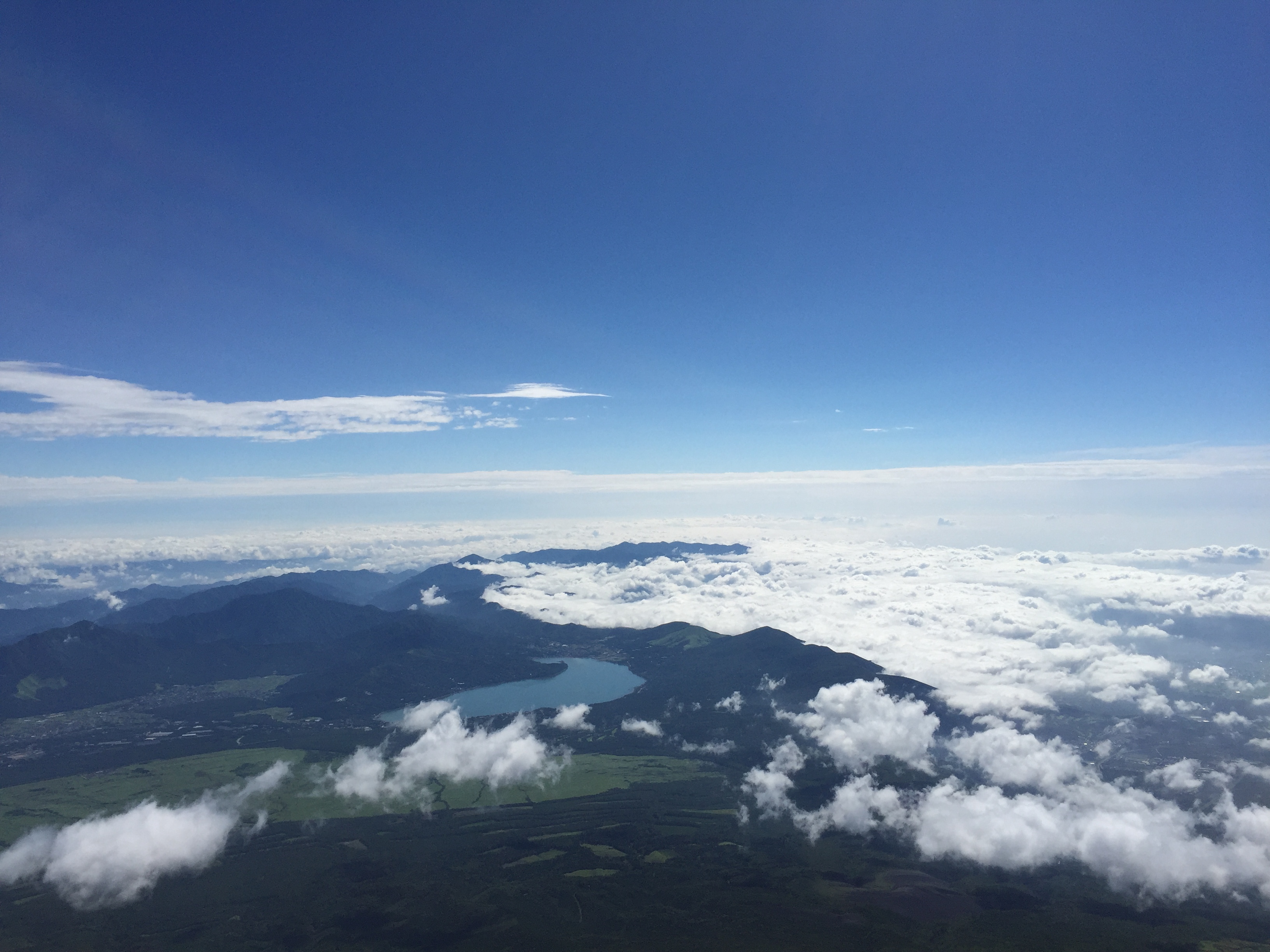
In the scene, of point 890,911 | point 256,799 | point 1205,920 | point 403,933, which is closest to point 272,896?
→ point 403,933

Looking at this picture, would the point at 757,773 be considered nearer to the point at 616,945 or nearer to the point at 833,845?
the point at 833,845

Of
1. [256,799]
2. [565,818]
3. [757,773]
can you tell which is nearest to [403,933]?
[565,818]

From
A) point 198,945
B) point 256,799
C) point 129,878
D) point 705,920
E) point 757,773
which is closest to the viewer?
point 198,945

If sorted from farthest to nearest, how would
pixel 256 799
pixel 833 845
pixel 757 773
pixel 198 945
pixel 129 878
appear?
1. pixel 757 773
2. pixel 256 799
3. pixel 833 845
4. pixel 129 878
5. pixel 198 945

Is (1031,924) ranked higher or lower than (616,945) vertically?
lower

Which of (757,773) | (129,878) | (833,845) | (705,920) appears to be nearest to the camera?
(705,920)

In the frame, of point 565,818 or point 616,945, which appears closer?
point 616,945

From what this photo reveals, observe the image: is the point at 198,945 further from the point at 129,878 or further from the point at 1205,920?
the point at 1205,920
